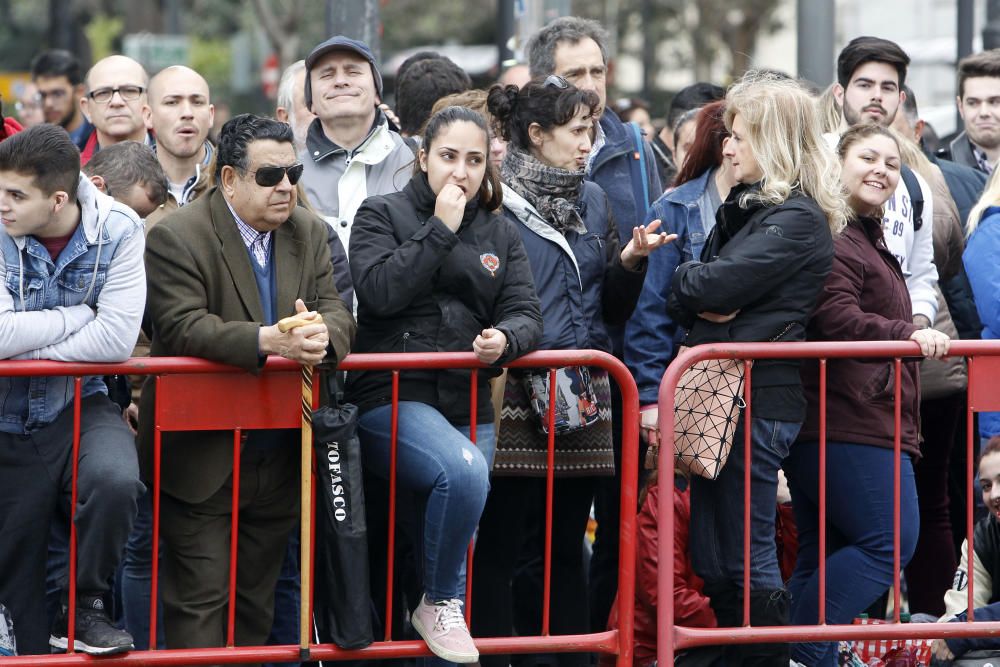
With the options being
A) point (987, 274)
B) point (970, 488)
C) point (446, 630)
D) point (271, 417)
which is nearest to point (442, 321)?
point (271, 417)

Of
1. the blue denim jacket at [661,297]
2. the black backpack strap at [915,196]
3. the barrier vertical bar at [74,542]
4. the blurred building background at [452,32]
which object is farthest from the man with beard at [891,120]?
the blurred building background at [452,32]

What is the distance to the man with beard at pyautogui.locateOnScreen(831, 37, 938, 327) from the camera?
6062 mm

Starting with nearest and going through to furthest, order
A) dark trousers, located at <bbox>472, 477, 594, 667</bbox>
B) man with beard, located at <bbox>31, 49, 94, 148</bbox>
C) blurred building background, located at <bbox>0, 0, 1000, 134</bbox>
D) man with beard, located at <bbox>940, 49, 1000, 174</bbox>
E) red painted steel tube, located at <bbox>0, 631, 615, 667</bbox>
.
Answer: red painted steel tube, located at <bbox>0, 631, 615, 667</bbox>, dark trousers, located at <bbox>472, 477, 594, 667</bbox>, man with beard, located at <bbox>940, 49, 1000, 174</bbox>, man with beard, located at <bbox>31, 49, 94, 148</bbox>, blurred building background, located at <bbox>0, 0, 1000, 134</bbox>

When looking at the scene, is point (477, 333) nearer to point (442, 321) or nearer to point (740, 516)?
point (442, 321)

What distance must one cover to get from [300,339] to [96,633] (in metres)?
1.16

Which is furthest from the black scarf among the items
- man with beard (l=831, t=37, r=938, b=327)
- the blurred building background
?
the blurred building background

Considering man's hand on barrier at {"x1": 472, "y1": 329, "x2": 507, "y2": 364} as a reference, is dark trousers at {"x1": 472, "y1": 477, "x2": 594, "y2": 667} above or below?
below

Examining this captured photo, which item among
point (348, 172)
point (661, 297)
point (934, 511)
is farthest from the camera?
point (934, 511)

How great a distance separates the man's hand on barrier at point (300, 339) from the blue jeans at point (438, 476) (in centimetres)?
41

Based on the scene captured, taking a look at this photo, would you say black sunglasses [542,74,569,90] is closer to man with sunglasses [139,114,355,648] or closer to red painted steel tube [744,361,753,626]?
man with sunglasses [139,114,355,648]

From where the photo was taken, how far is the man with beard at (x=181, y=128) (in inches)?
251

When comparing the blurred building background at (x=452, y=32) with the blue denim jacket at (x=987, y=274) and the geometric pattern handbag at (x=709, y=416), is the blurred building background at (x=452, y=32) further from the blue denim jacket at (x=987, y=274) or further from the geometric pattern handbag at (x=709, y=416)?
the geometric pattern handbag at (x=709, y=416)

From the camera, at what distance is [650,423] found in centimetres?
560

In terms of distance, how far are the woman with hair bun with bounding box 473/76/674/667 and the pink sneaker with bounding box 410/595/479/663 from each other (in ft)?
1.32
